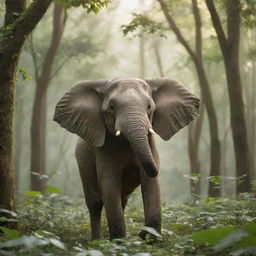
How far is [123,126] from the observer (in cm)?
723

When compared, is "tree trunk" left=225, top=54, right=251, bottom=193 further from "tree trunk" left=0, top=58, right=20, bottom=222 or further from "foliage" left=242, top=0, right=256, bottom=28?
"tree trunk" left=0, top=58, right=20, bottom=222

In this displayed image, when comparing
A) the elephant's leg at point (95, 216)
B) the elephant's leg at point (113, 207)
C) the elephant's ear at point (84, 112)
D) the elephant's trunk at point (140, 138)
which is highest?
the elephant's ear at point (84, 112)

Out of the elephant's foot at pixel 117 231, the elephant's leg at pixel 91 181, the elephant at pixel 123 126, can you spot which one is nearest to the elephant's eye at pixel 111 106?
the elephant at pixel 123 126

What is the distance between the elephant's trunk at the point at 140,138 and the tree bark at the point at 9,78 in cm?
187

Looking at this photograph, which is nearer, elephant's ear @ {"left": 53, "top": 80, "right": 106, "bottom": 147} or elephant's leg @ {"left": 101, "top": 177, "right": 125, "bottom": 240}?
elephant's leg @ {"left": 101, "top": 177, "right": 125, "bottom": 240}

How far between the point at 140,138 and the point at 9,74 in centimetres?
244

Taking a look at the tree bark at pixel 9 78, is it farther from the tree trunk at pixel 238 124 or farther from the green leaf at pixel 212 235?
the tree trunk at pixel 238 124

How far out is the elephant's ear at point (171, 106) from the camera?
8.38 meters

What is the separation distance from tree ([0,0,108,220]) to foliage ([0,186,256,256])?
73cm

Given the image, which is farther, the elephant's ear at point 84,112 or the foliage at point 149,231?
the elephant's ear at point 84,112

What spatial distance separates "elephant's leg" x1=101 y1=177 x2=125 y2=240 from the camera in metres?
7.61

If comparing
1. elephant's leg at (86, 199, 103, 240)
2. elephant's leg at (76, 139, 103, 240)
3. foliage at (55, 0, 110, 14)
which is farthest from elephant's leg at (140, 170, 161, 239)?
foliage at (55, 0, 110, 14)

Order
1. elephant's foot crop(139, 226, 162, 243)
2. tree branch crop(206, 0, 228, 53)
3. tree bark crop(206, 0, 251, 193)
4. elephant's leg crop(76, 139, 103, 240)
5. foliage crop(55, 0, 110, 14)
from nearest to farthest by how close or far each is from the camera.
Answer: elephant's foot crop(139, 226, 162, 243) < foliage crop(55, 0, 110, 14) < elephant's leg crop(76, 139, 103, 240) < tree branch crop(206, 0, 228, 53) < tree bark crop(206, 0, 251, 193)

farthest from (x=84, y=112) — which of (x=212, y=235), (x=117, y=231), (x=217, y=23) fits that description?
(x=217, y=23)
